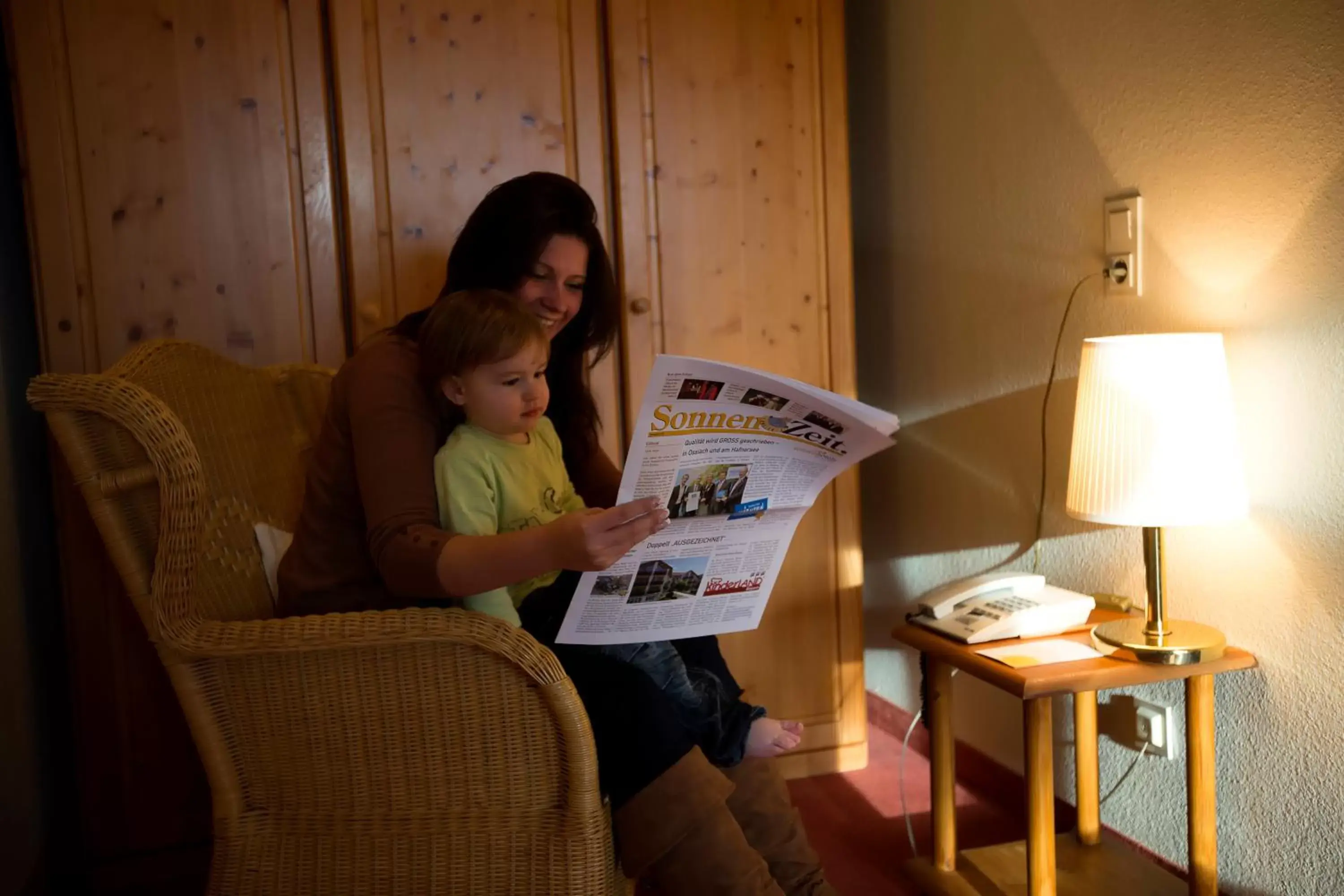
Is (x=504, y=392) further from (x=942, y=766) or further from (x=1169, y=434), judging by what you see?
(x=942, y=766)

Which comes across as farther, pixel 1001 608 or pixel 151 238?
pixel 151 238

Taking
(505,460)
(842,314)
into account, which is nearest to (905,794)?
(842,314)

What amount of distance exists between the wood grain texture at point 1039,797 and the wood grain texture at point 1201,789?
0.61 ft

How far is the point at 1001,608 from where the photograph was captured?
5.09ft

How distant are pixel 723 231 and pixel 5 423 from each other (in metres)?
1.26

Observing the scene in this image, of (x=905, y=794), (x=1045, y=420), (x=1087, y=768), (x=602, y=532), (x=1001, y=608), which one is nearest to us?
(x=602, y=532)

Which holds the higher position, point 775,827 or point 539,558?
point 539,558

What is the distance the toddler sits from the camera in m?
1.22

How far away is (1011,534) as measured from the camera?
193cm

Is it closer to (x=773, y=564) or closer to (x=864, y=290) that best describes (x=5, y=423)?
(x=773, y=564)

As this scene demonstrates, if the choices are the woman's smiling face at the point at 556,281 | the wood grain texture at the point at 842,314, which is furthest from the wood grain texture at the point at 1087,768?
the woman's smiling face at the point at 556,281

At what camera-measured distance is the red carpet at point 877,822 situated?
178 centimetres

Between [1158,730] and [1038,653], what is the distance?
0.33m

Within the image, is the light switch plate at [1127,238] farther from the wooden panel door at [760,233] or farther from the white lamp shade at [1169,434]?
the wooden panel door at [760,233]
